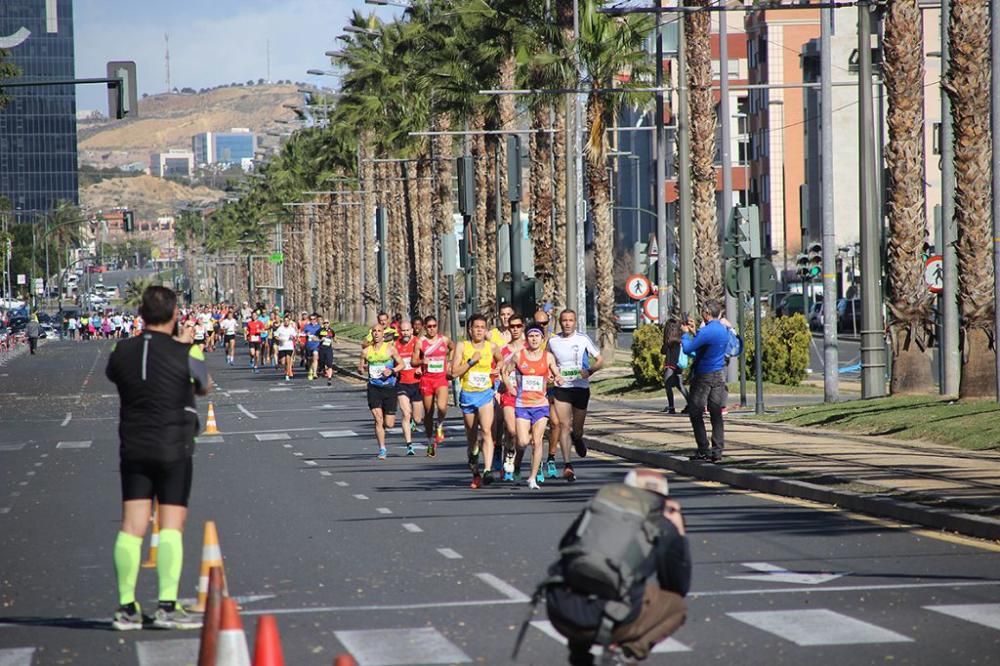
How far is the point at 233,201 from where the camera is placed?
632ft

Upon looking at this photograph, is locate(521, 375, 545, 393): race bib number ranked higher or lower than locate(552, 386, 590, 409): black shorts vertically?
higher

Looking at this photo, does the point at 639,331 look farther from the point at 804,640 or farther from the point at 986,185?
the point at 804,640

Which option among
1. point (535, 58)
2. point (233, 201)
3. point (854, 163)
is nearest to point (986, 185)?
point (535, 58)

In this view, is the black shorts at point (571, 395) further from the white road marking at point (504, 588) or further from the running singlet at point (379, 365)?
the white road marking at point (504, 588)

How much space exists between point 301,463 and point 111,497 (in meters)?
4.72

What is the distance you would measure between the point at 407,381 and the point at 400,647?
55.2 ft

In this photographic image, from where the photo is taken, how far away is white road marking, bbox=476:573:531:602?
12125 millimetres

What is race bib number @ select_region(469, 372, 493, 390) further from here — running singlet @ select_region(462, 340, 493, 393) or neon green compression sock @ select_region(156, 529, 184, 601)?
neon green compression sock @ select_region(156, 529, 184, 601)

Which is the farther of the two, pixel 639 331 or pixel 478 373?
pixel 639 331

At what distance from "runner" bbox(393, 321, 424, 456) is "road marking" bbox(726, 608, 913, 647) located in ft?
50.9

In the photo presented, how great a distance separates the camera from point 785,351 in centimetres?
3919

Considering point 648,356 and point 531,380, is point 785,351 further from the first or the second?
point 531,380

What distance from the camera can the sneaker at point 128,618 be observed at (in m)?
11.0

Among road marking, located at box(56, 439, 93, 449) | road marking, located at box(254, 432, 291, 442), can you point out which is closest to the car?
road marking, located at box(254, 432, 291, 442)
